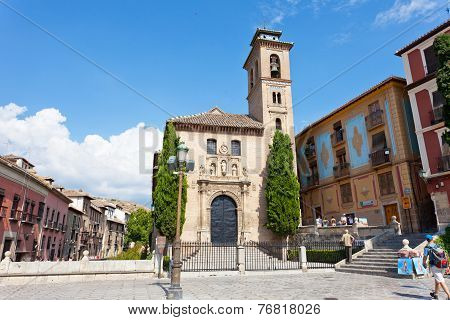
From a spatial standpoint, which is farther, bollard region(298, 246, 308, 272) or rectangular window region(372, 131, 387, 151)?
rectangular window region(372, 131, 387, 151)

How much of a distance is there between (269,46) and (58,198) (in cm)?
2676

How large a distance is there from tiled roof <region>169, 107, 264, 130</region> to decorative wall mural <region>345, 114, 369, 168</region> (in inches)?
309

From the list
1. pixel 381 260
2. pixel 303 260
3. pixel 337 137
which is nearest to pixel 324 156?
pixel 337 137

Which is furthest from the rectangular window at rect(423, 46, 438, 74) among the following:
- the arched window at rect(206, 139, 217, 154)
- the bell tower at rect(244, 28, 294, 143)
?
the arched window at rect(206, 139, 217, 154)

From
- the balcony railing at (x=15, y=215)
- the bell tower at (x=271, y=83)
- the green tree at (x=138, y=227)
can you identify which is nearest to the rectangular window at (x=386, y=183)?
the bell tower at (x=271, y=83)

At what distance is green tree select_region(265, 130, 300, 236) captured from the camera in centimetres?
2233

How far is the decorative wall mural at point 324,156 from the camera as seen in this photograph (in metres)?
28.4

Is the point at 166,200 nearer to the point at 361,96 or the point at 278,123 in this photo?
the point at 278,123

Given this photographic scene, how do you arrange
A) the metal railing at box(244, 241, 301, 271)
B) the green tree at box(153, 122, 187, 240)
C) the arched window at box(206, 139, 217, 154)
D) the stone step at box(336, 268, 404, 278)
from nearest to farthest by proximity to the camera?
1. the stone step at box(336, 268, 404, 278)
2. the metal railing at box(244, 241, 301, 271)
3. the green tree at box(153, 122, 187, 240)
4. the arched window at box(206, 139, 217, 154)

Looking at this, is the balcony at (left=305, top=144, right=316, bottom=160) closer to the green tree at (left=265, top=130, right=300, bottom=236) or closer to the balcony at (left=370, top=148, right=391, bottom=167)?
the green tree at (left=265, top=130, right=300, bottom=236)

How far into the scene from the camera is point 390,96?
22281 mm

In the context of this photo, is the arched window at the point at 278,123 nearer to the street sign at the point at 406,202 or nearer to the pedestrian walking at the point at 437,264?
the street sign at the point at 406,202
